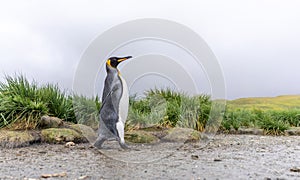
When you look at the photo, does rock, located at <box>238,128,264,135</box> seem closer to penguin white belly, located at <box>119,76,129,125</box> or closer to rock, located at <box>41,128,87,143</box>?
rock, located at <box>41,128,87,143</box>

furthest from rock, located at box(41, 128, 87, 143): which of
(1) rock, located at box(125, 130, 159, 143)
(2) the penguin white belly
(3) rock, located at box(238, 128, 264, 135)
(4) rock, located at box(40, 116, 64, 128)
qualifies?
(3) rock, located at box(238, 128, 264, 135)

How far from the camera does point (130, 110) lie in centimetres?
720

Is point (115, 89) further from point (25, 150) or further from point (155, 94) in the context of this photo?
point (155, 94)

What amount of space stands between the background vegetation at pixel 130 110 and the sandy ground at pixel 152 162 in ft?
4.45

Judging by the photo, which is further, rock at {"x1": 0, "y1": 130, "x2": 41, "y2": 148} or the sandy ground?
rock at {"x1": 0, "y1": 130, "x2": 41, "y2": 148}

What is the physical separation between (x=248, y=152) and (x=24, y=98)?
487 centimetres

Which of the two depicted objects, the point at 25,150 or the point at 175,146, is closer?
the point at 25,150

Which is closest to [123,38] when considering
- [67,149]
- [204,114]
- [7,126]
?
[67,149]

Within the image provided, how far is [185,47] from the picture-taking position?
4652mm

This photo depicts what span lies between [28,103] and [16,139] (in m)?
1.48

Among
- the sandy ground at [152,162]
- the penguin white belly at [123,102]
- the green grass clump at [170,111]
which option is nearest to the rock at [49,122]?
the sandy ground at [152,162]

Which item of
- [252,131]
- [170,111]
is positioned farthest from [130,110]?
[252,131]

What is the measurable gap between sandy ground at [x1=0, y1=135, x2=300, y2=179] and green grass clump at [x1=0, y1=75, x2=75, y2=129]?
1447 millimetres

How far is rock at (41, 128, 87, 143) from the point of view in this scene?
18.5 feet
